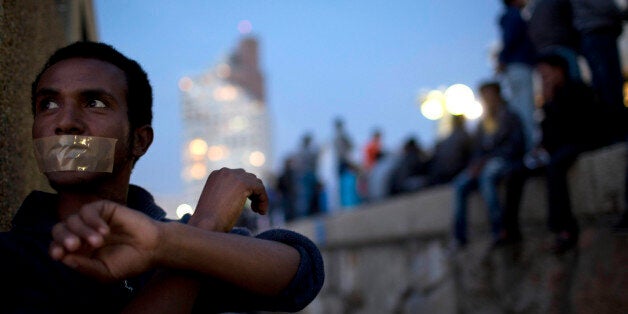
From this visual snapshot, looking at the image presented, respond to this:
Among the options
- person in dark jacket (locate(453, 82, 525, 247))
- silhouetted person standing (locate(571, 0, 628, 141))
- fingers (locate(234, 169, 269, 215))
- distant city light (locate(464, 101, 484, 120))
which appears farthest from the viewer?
distant city light (locate(464, 101, 484, 120))

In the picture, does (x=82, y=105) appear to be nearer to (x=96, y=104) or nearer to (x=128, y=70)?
(x=96, y=104)

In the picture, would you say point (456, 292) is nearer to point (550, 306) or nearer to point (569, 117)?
point (550, 306)

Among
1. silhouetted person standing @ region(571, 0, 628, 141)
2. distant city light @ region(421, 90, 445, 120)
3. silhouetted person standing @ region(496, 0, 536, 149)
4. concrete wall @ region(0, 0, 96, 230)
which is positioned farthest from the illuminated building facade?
concrete wall @ region(0, 0, 96, 230)

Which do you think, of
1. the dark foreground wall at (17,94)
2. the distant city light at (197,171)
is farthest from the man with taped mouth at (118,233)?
the distant city light at (197,171)

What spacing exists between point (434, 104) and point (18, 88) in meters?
11.2

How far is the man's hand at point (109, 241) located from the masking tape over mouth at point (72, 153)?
0.31 metres

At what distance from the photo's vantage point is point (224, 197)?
1.36 meters

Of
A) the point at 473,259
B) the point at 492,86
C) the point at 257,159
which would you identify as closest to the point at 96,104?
the point at 492,86

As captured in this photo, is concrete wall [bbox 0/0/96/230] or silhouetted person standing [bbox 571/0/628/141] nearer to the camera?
concrete wall [bbox 0/0/96/230]

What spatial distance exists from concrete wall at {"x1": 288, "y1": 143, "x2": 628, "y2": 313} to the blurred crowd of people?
0.11 meters

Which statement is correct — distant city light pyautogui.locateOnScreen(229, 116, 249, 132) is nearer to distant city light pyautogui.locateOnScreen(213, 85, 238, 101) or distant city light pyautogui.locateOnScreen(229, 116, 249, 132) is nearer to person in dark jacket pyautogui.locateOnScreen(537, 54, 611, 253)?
distant city light pyautogui.locateOnScreen(213, 85, 238, 101)

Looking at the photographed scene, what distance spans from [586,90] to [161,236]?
3226 millimetres

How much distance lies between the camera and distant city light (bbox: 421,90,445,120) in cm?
1251

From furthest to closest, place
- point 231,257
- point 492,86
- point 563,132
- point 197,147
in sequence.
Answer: point 197,147 → point 492,86 → point 563,132 → point 231,257
